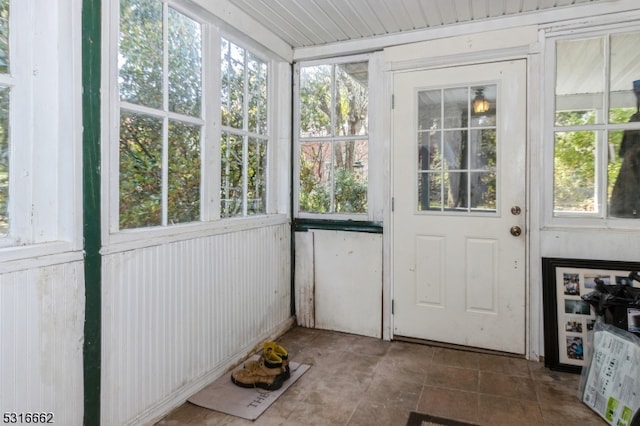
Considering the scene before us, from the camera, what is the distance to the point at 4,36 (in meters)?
1.42

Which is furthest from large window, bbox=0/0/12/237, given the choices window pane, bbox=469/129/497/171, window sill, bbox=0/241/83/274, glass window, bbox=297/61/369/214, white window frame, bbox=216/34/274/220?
window pane, bbox=469/129/497/171

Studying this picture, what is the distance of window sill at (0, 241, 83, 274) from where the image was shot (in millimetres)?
1351

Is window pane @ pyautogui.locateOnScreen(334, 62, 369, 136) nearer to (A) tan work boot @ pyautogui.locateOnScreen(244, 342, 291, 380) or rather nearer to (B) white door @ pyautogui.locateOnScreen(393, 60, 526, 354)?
(B) white door @ pyautogui.locateOnScreen(393, 60, 526, 354)

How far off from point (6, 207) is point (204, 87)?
4.13 ft

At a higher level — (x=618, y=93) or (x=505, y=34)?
(x=505, y=34)

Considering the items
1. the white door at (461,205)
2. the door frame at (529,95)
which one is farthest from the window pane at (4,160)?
the door frame at (529,95)

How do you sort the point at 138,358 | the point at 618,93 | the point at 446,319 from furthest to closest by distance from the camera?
the point at 446,319 < the point at 618,93 < the point at 138,358

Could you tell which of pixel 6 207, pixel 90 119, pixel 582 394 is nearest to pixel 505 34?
pixel 582 394

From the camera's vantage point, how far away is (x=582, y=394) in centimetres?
215

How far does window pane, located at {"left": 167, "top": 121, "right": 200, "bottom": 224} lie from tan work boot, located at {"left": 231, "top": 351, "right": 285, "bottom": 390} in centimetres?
98

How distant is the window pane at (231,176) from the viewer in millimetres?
2596

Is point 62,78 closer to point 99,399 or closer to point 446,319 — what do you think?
point 99,399

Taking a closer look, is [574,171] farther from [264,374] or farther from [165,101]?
[165,101]

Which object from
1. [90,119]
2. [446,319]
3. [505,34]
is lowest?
[446,319]
